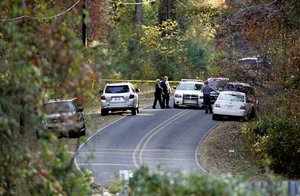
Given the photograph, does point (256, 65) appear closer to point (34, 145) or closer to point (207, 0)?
point (34, 145)

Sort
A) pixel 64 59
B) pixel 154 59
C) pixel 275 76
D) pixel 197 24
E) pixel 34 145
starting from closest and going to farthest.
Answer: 1. pixel 64 59
2. pixel 34 145
3. pixel 275 76
4. pixel 154 59
5. pixel 197 24

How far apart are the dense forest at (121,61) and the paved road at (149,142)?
2.41 m

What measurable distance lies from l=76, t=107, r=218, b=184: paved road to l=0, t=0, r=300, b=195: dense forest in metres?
2.41

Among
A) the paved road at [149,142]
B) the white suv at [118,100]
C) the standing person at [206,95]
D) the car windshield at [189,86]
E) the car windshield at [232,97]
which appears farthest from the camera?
the car windshield at [189,86]

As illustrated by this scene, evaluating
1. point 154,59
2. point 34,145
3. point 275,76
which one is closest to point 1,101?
point 34,145

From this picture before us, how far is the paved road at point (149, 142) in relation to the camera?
77.5ft

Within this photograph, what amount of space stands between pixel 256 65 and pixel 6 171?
70.3ft

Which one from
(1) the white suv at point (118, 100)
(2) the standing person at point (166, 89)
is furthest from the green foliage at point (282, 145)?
(2) the standing person at point (166, 89)

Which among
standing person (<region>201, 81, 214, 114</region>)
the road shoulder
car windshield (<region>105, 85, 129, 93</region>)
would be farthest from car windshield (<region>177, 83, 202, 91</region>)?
the road shoulder

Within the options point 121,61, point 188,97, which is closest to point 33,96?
point 188,97

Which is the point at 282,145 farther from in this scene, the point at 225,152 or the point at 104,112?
the point at 104,112

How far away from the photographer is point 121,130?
105 feet

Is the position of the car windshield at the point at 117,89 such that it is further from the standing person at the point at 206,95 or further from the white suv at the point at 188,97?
the white suv at the point at 188,97

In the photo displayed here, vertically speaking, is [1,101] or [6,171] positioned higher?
[1,101]
